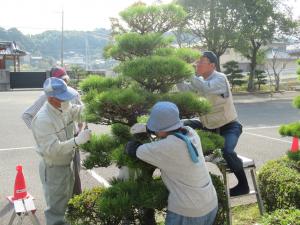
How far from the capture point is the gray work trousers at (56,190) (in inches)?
144

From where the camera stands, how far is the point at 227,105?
13.1 feet

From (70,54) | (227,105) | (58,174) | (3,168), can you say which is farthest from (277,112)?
(70,54)

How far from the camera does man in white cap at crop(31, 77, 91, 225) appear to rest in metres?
3.42

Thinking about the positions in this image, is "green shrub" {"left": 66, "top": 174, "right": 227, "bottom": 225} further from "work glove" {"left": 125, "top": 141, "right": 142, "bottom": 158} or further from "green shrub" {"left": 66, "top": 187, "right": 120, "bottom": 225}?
A: "work glove" {"left": 125, "top": 141, "right": 142, "bottom": 158}

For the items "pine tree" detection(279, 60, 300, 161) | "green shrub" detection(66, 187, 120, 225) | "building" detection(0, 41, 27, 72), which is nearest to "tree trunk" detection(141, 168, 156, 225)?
A: "green shrub" detection(66, 187, 120, 225)

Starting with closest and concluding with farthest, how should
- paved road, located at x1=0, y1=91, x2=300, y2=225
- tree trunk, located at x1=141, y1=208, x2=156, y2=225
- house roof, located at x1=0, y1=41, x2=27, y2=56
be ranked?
tree trunk, located at x1=141, y1=208, x2=156, y2=225
paved road, located at x1=0, y1=91, x2=300, y2=225
house roof, located at x1=0, y1=41, x2=27, y2=56

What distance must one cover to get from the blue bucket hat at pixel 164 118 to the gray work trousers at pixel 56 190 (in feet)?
4.08

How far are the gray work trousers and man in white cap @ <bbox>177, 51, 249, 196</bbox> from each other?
126 centimetres

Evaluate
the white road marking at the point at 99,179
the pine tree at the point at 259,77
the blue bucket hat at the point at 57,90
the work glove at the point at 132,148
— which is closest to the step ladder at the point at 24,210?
the blue bucket hat at the point at 57,90

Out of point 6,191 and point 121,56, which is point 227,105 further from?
point 6,191

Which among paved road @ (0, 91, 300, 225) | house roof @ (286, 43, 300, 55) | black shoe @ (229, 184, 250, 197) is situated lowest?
paved road @ (0, 91, 300, 225)

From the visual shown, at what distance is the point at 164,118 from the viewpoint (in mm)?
2771

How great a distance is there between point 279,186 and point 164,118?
2.18 m

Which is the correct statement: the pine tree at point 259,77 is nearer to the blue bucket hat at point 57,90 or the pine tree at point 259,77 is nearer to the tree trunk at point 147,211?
the tree trunk at point 147,211
